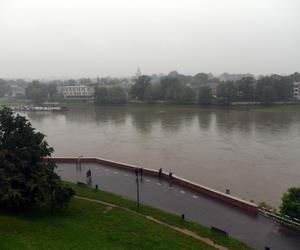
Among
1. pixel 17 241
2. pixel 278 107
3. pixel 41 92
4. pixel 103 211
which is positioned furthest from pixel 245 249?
pixel 41 92

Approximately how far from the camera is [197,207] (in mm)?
14219

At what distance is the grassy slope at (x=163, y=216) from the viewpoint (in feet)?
36.8

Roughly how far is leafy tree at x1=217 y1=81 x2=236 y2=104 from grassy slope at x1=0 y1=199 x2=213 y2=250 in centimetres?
5795

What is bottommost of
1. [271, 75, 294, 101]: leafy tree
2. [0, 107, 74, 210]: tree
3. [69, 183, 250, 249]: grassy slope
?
[69, 183, 250, 249]: grassy slope

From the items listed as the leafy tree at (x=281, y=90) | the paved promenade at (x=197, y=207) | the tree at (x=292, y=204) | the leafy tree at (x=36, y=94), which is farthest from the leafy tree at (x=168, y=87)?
the tree at (x=292, y=204)

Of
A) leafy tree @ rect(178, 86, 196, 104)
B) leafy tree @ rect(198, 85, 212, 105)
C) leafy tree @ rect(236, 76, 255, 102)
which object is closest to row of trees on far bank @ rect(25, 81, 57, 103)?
leafy tree @ rect(178, 86, 196, 104)

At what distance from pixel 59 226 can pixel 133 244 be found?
251 cm

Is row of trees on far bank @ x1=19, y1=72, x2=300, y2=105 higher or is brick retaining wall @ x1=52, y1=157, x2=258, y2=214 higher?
row of trees on far bank @ x1=19, y1=72, x2=300, y2=105

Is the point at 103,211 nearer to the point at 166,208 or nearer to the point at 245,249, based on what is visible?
the point at 166,208

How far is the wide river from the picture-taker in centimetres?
2173

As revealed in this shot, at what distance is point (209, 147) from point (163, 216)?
Answer: 61.6 feet

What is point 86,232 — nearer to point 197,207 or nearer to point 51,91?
point 197,207

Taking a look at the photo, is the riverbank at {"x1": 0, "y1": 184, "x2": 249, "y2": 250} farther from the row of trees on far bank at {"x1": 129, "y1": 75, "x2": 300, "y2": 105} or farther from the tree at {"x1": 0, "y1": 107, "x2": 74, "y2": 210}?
the row of trees on far bank at {"x1": 129, "y1": 75, "x2": 300, "y2": 105}

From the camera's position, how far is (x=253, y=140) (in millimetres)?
33906
